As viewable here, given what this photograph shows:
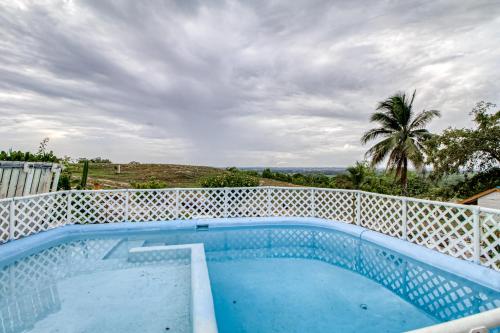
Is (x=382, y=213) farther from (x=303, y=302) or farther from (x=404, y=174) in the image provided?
(x=404, y=174)

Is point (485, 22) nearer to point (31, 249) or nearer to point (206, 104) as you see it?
point (206, 104)

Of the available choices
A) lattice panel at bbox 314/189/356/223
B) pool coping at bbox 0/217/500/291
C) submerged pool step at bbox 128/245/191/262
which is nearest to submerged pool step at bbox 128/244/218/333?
submerged pool step at bbox 128/245/191/262

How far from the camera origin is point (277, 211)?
7.86 m

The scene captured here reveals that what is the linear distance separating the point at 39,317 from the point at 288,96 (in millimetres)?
9077

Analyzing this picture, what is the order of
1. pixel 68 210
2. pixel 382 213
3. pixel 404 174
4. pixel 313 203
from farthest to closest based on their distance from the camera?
pixel 404 174 → pixel 313 203 → pixel 68 210 → pixel 382 213

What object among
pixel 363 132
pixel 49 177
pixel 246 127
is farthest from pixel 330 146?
pixel 49 177

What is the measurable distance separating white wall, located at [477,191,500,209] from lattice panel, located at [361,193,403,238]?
10.9m

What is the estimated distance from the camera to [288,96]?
32.7 feet

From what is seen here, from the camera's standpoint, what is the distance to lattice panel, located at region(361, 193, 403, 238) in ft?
18.7

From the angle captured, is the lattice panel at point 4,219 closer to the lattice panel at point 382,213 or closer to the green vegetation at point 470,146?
the lattice panel at point 382,213

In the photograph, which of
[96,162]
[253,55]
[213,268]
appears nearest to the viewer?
[213,268]

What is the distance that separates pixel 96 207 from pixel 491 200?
58.0ft

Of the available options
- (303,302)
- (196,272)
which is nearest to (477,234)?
(303,302)

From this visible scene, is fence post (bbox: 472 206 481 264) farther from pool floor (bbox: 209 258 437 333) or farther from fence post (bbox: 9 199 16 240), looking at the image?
fence post (bbox: 9 199 16 240)
